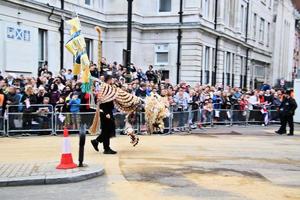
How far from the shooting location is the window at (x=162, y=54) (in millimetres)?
35531

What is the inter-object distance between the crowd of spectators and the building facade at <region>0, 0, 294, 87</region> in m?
4.50

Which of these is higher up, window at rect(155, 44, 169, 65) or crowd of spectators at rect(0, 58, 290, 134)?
window at rect(155, 44, 169, 65)

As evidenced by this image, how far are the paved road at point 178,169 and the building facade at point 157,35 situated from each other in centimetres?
1046

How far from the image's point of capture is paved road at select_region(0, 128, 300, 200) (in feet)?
27.0

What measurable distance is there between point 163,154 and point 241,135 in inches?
268

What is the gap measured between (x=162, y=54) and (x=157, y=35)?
1.44 metres

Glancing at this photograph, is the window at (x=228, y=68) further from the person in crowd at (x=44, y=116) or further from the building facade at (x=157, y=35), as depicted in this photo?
the person in crowd at (x=44, y=116)

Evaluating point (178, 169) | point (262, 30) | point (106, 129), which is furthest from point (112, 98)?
point (262, 30)

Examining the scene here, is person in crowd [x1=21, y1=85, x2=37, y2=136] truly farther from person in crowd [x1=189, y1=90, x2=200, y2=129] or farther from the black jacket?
the black jacket

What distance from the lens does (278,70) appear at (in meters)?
66.7

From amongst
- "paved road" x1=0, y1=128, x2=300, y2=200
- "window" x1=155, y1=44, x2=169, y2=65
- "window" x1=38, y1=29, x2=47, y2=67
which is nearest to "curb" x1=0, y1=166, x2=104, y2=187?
"paved road" x1=0, y1=128, x2=300, y2=200

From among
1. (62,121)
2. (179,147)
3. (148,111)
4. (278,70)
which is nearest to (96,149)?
(148,111)

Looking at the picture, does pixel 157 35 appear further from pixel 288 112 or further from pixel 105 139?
pixel 105 139

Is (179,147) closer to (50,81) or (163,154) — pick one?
(163,154)
